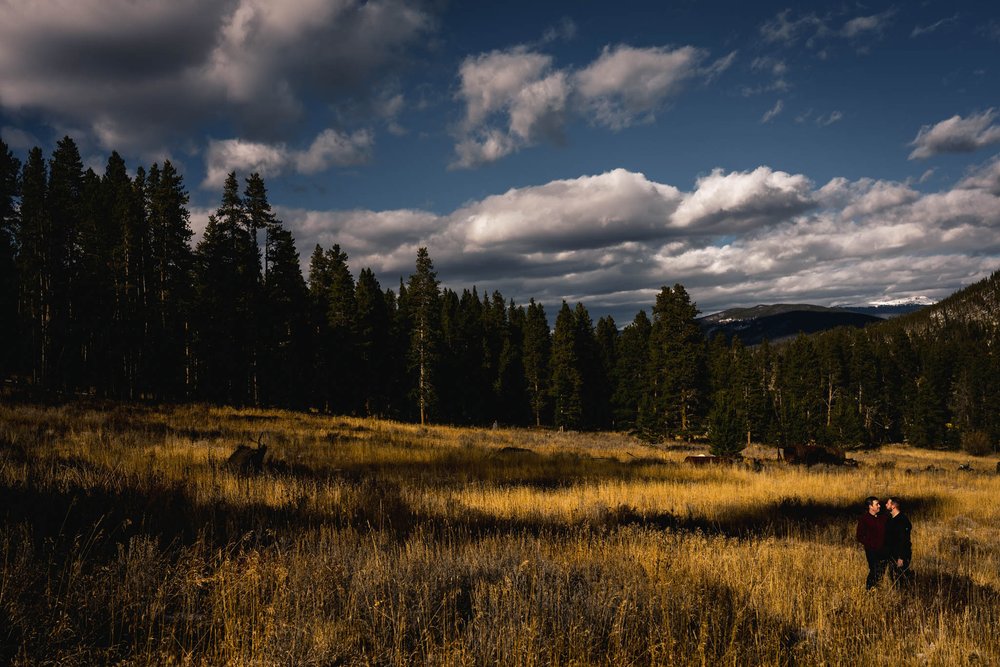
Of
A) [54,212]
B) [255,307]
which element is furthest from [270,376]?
[54,212]

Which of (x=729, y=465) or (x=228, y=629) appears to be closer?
(x=228, y=629)

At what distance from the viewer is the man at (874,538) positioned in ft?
19.8

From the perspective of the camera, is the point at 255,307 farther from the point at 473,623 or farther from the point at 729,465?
the point at 473,623

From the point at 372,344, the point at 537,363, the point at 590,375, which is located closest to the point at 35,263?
the point at 372,344

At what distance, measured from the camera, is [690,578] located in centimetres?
559

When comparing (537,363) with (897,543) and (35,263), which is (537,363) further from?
(897,543)

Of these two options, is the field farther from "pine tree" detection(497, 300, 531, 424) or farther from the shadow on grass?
"pine tree" detection(497, 300, 531, 424)

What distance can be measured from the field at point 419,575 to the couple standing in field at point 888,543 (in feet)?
0.91

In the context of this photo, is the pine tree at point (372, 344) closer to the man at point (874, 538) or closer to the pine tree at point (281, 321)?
the pine tree at point (281, 321)

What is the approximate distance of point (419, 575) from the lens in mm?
4691

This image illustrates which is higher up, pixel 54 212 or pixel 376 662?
pixel 54 212

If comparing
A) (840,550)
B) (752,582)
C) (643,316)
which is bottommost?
(840,550)

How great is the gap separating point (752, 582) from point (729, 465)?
53.2ft

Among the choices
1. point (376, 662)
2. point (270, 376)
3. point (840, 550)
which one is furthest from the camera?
point (270, 376)
